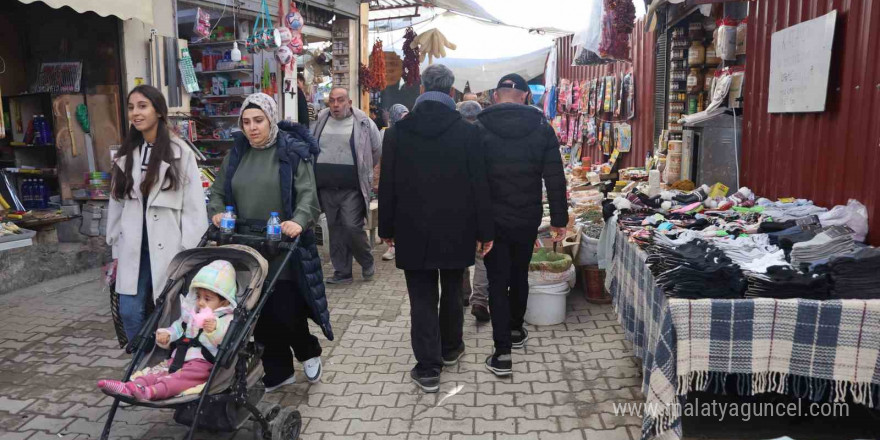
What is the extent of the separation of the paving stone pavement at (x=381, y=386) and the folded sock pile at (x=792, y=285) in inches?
42.4

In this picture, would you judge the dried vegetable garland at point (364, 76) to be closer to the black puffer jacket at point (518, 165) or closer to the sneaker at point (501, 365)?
the black puffer jacket at point (518, 165)

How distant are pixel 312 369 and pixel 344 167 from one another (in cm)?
269

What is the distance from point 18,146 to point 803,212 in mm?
8339

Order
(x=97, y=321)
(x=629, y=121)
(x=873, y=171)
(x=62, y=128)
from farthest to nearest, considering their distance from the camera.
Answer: (x=629, y=121)
(x=62, y=128)
(x=97, y=321)
(x=873, y=171)

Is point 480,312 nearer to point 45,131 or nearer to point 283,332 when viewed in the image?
point 283,332

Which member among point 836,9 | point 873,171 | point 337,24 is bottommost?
point 873,171

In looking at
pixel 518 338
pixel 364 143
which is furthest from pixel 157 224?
pixel 364 143

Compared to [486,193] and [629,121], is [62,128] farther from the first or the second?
[629,121]

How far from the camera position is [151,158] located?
358cm

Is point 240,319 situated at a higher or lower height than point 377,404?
higher

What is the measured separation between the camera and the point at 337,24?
429 inches

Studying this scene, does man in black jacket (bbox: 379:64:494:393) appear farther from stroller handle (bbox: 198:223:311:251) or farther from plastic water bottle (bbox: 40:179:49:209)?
plastic water bottle (bbox: 40:179:49:209)

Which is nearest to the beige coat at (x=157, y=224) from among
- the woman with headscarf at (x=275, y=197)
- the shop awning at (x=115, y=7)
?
the woman with headscarf at (x=275, y=197)

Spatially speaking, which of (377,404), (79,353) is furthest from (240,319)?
(79,353)
